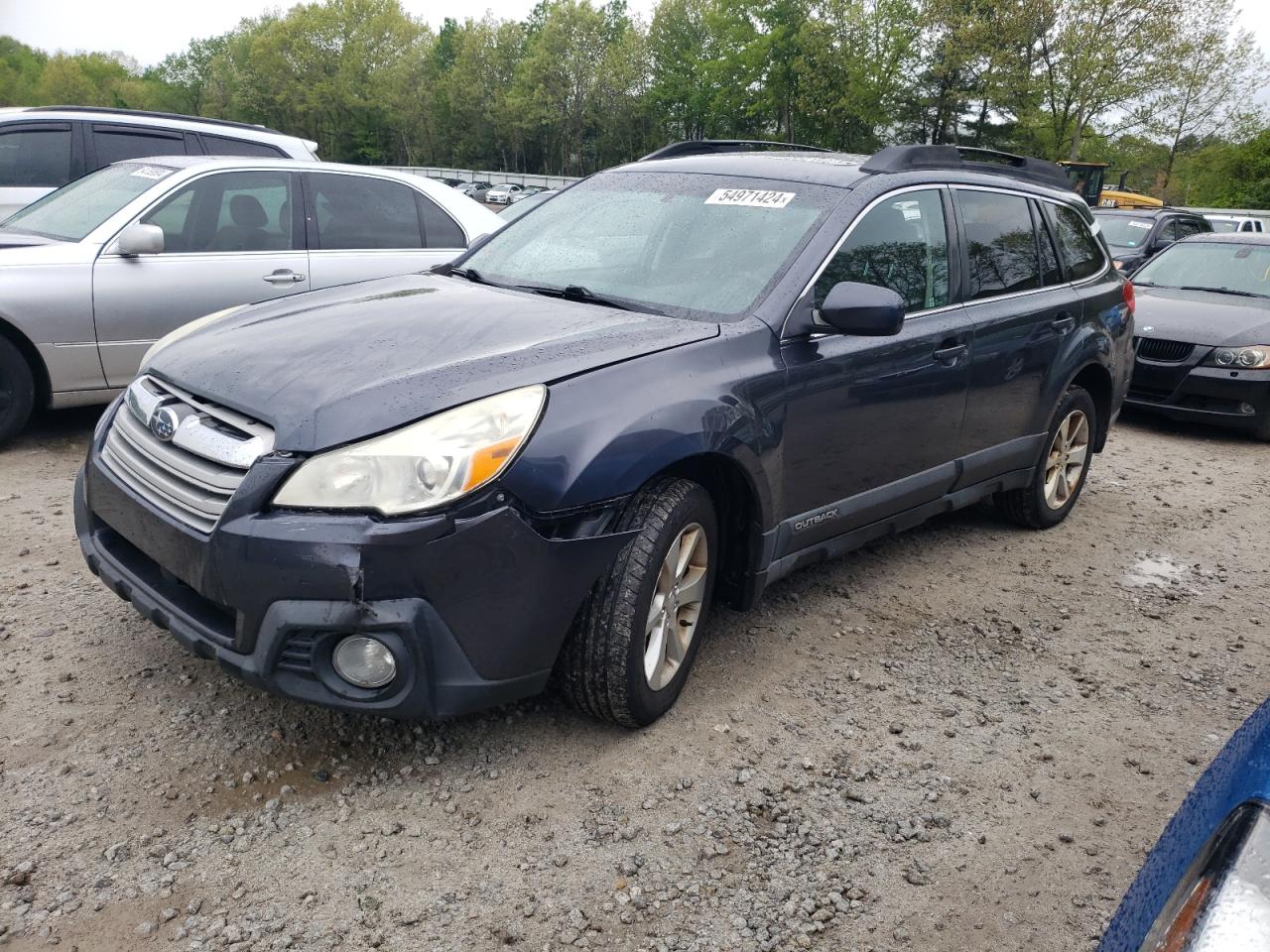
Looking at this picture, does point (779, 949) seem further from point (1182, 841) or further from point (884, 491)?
point (884, 491)

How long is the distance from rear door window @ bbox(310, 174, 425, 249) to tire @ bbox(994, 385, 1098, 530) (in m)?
3.84

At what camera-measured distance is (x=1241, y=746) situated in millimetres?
1650

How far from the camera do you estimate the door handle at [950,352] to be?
4020mm

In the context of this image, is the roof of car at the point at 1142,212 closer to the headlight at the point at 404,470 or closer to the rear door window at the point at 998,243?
the rear door window at the point at 998,243

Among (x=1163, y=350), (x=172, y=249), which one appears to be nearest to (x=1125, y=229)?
(x=1163, y=350)

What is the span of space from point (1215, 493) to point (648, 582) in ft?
16.5

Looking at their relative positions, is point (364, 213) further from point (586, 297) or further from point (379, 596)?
point (379, 596)

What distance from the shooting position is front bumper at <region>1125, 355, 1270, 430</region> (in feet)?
25.5

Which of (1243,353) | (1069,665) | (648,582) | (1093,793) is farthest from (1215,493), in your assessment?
(648,582)

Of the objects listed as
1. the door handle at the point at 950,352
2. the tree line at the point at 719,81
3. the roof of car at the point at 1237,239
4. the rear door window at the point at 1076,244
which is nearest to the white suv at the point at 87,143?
the rear door window at the point at 1076,244

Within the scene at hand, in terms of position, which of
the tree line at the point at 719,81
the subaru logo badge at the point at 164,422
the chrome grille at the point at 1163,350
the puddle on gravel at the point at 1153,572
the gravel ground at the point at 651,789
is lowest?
the gravel ground at the point at 651,789

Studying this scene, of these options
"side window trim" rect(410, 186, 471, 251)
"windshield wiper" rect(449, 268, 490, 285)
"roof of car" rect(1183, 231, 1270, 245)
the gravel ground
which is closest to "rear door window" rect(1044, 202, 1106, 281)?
the gravel ground

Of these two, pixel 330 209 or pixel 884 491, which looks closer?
pixel 884 491

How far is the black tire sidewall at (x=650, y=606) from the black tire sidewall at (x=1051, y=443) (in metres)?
2.39
